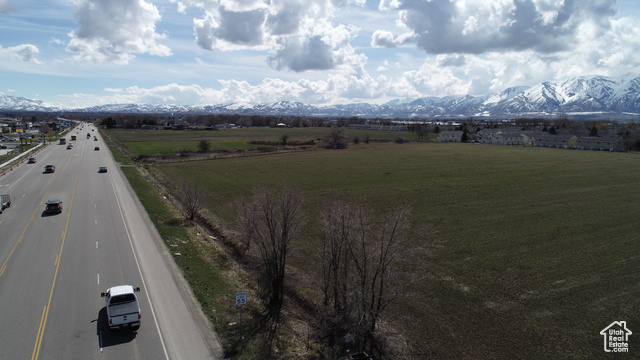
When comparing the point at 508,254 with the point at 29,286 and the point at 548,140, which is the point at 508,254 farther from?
the point at 548,140

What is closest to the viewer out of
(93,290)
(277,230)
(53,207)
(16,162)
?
(93,290)

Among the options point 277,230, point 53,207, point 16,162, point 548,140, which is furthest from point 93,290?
point 548,140

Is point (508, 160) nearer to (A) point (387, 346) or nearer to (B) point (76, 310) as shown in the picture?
(A) point (387, 346)

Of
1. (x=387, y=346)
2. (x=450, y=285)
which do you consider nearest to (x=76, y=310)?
(x=387, y=346)

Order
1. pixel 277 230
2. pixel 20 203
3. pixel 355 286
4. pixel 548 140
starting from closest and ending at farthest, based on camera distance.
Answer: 1. pixel 355 286
2. pixel 277 230
3. pixel 20 203
4. pixel 548 140

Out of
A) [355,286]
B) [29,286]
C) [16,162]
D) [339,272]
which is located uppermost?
[355,286]

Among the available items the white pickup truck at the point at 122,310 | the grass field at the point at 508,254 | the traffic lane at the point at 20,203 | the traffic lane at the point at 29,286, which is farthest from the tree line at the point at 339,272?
the traffic lane at the point at 20,203

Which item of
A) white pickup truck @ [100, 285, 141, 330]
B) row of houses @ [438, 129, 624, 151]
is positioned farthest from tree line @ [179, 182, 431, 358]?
row of houses @ [438, 129, 624, 151]
